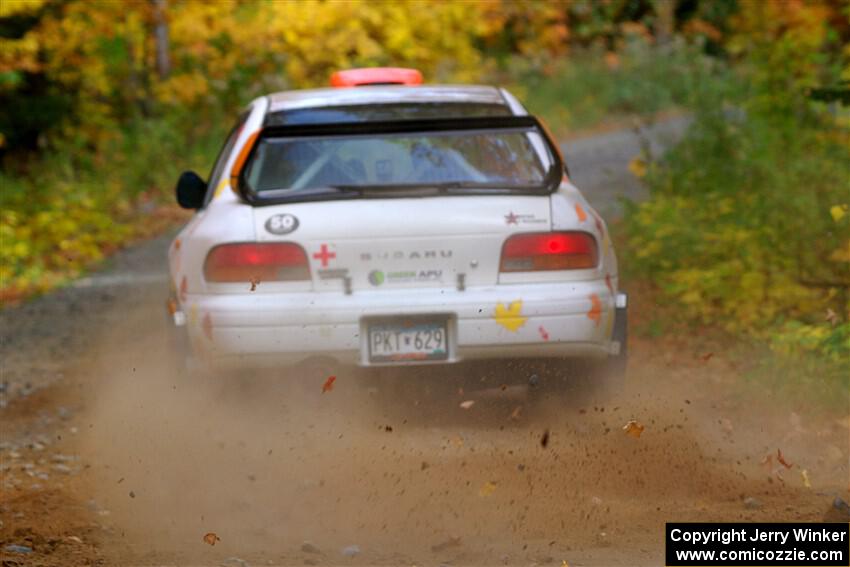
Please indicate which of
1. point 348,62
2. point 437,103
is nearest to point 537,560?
point 437,103

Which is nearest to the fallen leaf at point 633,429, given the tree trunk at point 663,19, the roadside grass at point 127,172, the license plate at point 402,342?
the license plate at point 402,342

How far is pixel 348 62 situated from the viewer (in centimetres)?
1883

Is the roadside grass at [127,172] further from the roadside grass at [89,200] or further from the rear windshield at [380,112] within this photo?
the rear windshield at [380,112]

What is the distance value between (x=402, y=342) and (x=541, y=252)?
73cm

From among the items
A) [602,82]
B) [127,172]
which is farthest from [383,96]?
[602,82]

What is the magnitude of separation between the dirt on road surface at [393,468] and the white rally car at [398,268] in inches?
10.0

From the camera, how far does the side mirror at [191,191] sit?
7.29 metres

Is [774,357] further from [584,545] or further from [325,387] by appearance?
[584,545]

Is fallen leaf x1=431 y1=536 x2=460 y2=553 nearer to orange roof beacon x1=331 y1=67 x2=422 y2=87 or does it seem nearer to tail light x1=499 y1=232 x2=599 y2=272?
tail light x1=499 y1=232 x2=599 y2=272

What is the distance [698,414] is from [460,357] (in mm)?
1525

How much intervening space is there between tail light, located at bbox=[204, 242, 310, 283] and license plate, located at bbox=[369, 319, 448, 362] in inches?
15.8

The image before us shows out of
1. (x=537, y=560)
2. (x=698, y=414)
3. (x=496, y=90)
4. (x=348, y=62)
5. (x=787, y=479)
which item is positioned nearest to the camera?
(x=537, y=560)

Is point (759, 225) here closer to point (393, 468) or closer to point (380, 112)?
point (380, 112)

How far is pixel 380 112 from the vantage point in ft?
22.9
